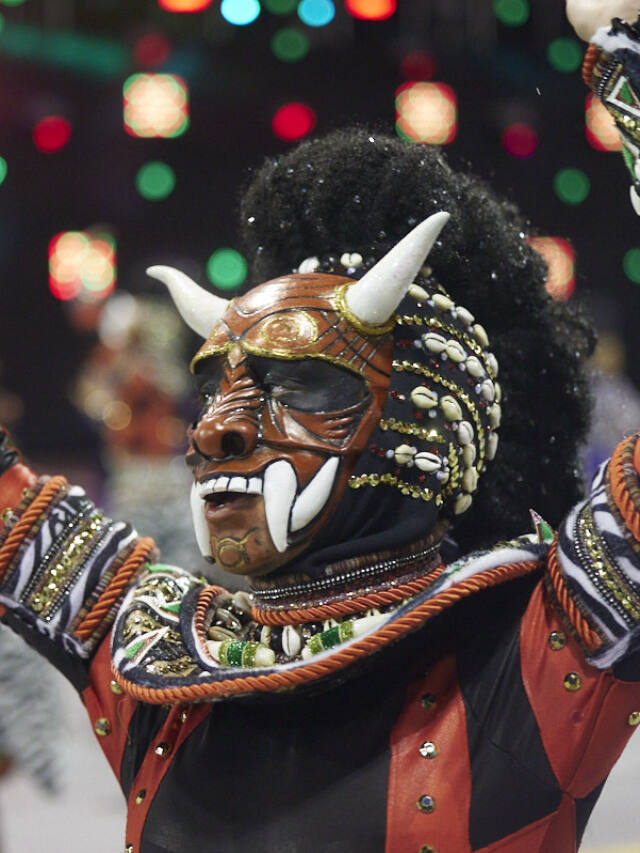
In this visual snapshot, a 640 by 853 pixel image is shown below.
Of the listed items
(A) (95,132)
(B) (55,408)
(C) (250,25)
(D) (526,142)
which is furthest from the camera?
(B) (55,408)

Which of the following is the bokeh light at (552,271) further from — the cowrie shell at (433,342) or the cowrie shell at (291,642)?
the cowrie shell at (291,642)

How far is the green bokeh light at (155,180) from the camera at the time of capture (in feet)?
15.0

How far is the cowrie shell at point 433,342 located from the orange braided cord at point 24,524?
572 mm

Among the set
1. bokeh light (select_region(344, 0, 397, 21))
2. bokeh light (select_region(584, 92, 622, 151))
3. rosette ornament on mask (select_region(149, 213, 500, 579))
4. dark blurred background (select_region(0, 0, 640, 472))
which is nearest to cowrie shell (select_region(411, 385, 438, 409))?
rosette ornament on mask (select_region(149, 213, 500, 579))

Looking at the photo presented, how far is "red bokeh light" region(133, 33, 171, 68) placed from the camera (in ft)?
14.0

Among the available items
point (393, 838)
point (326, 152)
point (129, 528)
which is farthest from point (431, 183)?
point (393, 838)

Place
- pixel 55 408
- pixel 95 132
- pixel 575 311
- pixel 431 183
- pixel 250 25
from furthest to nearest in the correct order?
pixel 55 408
pixel 95 132
pixel 250 25
pixel 575 311
pixel 431 183

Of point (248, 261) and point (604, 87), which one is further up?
point (604, 87)

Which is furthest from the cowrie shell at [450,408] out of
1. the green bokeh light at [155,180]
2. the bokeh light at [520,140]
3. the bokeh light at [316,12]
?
the green bokeh light at [155,180]

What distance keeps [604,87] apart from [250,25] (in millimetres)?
Answer: 3005

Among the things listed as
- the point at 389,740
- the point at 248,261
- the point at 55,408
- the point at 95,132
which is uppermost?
the point at 248,261

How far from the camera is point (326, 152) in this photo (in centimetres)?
168

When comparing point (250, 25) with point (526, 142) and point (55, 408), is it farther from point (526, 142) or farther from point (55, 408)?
point (55, 408)

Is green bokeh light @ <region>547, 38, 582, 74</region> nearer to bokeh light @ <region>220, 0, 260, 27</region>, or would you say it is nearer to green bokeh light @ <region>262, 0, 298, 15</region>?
green bokeh light @ <region>262, 0, 298, 15</region>
